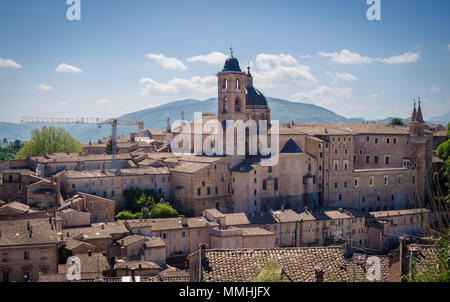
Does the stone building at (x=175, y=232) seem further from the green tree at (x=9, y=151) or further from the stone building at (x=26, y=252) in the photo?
the green tree at (x=9, y=151)

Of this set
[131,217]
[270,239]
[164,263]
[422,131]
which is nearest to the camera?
[164,263]

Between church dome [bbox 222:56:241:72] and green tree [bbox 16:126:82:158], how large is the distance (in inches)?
995

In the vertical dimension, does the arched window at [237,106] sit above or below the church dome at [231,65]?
below

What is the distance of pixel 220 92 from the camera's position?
4831 cm

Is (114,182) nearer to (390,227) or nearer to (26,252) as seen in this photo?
(26,252)

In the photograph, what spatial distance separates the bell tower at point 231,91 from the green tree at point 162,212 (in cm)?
1212

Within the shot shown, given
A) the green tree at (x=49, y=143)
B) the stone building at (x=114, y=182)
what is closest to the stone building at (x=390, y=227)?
the stone building at (x=114, y=182)

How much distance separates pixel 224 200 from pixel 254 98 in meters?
14.3

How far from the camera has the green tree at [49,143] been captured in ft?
208

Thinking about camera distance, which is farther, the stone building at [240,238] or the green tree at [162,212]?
the green tree at [162,212]

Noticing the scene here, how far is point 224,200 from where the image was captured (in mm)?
43062

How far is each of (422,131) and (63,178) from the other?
3504cm
